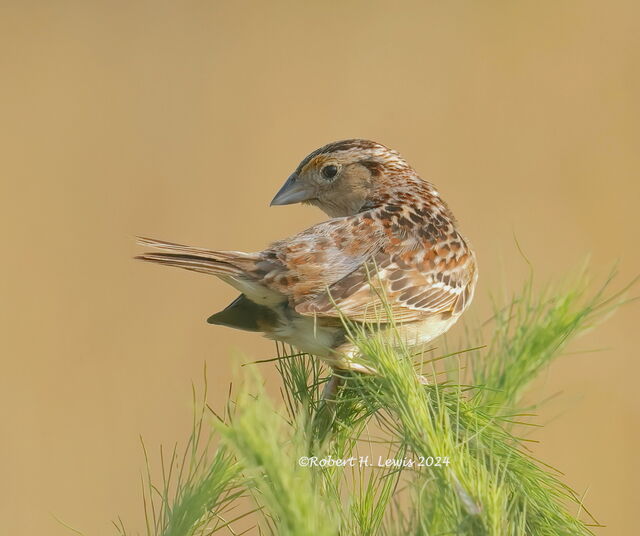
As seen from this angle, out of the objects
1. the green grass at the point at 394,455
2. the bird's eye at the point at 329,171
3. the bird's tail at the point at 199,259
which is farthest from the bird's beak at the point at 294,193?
the green grass at the point at 394,455

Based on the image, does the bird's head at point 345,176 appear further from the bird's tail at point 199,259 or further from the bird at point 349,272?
the bird's tail at point 199,259

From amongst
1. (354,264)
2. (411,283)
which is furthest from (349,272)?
(411,283)

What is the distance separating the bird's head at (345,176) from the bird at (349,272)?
1 cm

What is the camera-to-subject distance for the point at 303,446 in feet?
5.24

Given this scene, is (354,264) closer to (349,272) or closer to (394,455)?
(349,272)

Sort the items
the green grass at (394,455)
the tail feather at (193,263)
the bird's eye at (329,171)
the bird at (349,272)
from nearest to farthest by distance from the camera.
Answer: the green grass at (394,455)
the tail feather at (193,263)
the bird at (349,272)
the bird's eye at (329,171)

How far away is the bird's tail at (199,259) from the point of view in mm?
2836

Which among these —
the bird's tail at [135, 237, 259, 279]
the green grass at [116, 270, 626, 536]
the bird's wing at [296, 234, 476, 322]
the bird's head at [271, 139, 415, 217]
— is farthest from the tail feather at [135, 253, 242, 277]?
the bird's head at [271, 139, 415, 217]

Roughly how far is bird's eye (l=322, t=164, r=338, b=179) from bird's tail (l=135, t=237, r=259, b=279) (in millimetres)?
1104

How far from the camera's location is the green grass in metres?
1.41

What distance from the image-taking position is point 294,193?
4.34 meters

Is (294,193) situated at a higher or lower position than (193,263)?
higher

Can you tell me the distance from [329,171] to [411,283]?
38.9 inches

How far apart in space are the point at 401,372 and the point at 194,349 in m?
5.12
